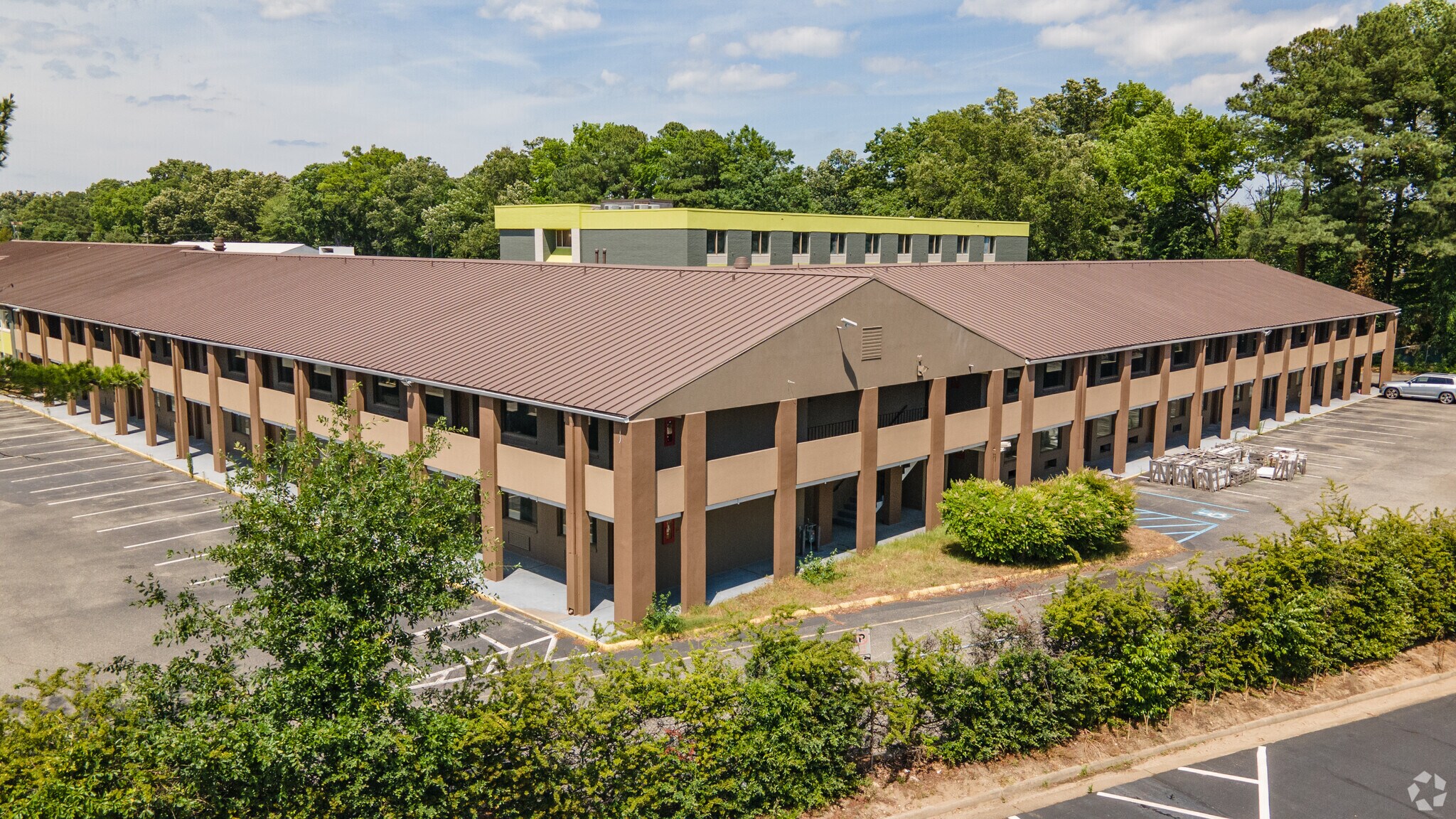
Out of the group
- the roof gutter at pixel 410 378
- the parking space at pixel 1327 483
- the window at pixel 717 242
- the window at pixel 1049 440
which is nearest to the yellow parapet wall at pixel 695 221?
the window at pixel 717 242

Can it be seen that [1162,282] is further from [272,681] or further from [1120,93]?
[1120,93]

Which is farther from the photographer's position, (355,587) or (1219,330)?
(1219,330)

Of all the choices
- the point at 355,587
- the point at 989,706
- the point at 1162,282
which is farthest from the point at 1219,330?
the point at 355,587

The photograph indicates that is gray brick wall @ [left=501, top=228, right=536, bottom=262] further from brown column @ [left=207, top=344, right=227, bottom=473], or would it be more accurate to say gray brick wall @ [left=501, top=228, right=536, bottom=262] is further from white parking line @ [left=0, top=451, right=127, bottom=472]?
white parking line @ [left=0, top=451, right=127, bottom=472]

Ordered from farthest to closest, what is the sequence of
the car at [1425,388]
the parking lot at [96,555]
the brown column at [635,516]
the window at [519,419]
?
the car at [1425,388], the window at [519,419], the brown column at [635,516], the parking lot at [96,555]

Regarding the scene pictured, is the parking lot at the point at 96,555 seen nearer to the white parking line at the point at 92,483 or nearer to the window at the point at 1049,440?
the white parking line at the point at 92,483

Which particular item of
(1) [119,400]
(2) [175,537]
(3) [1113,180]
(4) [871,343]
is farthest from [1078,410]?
(3) [1113,180]
